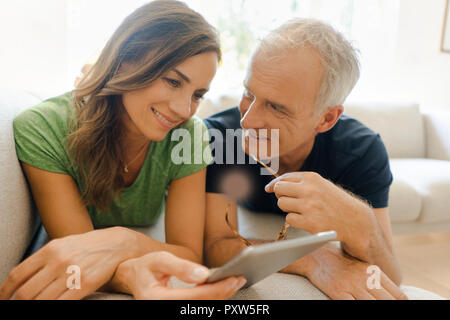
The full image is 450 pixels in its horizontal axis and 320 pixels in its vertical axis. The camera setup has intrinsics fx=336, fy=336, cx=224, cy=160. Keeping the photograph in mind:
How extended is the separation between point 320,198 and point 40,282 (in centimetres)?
54

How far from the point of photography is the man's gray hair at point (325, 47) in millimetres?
977

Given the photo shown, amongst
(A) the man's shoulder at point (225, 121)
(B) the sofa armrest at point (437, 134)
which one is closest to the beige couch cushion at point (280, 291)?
(A) the man's shoulder at point (225, 121)

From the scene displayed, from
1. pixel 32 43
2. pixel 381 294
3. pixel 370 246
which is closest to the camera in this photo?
pixel 381 294

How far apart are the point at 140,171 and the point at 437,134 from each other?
7.90 feet

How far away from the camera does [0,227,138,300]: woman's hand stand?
1.83ft

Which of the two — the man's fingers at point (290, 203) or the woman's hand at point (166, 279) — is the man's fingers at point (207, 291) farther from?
the man's fingers at point (290, 203)

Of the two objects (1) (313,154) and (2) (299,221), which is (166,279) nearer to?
(2) (299,221)

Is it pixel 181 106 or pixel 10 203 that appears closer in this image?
pixel 10 203

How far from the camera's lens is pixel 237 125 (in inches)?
46.4

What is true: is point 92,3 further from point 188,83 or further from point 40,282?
point 40,282

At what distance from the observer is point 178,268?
0.52m

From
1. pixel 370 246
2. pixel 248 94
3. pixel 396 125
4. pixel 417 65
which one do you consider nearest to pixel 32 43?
pixel 248 94

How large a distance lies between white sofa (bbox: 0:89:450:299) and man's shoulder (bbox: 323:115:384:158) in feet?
1.03

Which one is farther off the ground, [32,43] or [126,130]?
[32,43]
